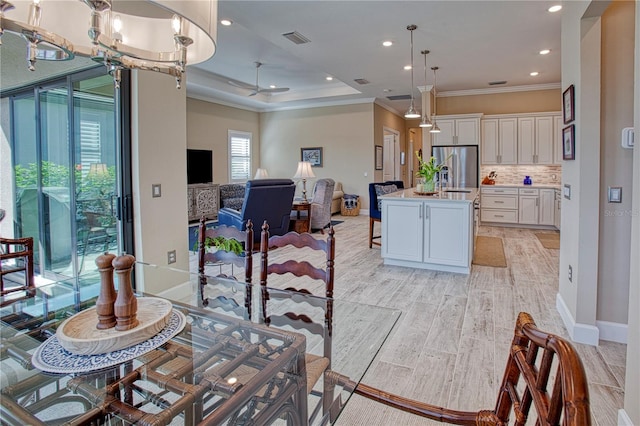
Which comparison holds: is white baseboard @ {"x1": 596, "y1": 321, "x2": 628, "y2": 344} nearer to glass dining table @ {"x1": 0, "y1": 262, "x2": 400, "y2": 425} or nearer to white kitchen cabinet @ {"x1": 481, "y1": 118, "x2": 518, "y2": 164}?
glass dining table @ {"x1": 0, "y1": 262, "x2": 400, "y2": 425}

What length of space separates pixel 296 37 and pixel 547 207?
565 centimetres

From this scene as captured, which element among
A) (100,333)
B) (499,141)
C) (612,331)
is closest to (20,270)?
(100,333)

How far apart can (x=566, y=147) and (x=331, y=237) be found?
2.51 metres

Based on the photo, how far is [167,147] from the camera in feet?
11.1

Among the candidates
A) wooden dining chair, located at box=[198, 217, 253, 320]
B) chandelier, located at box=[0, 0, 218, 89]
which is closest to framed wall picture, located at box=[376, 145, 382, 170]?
wooden dining chair, located at box=[198, 217, 253, 320]

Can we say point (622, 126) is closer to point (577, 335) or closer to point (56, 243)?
point (577, 335)

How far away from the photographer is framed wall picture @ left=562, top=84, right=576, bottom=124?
2.92 meters

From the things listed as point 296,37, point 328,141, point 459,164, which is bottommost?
point 459,164

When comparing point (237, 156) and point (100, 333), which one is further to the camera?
point (237, 156)

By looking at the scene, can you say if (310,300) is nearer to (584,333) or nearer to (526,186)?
(584,333)

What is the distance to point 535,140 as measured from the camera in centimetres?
746

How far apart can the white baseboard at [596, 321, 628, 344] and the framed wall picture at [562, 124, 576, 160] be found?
49.0 inches

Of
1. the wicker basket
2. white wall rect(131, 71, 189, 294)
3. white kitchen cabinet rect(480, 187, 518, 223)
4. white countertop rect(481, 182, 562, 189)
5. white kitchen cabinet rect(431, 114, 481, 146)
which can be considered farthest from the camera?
the wicker basket

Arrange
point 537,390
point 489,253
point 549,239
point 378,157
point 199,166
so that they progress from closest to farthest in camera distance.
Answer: point 537,390 < point 489,253 < point 549,239 < point 199,166 < point 378,157
